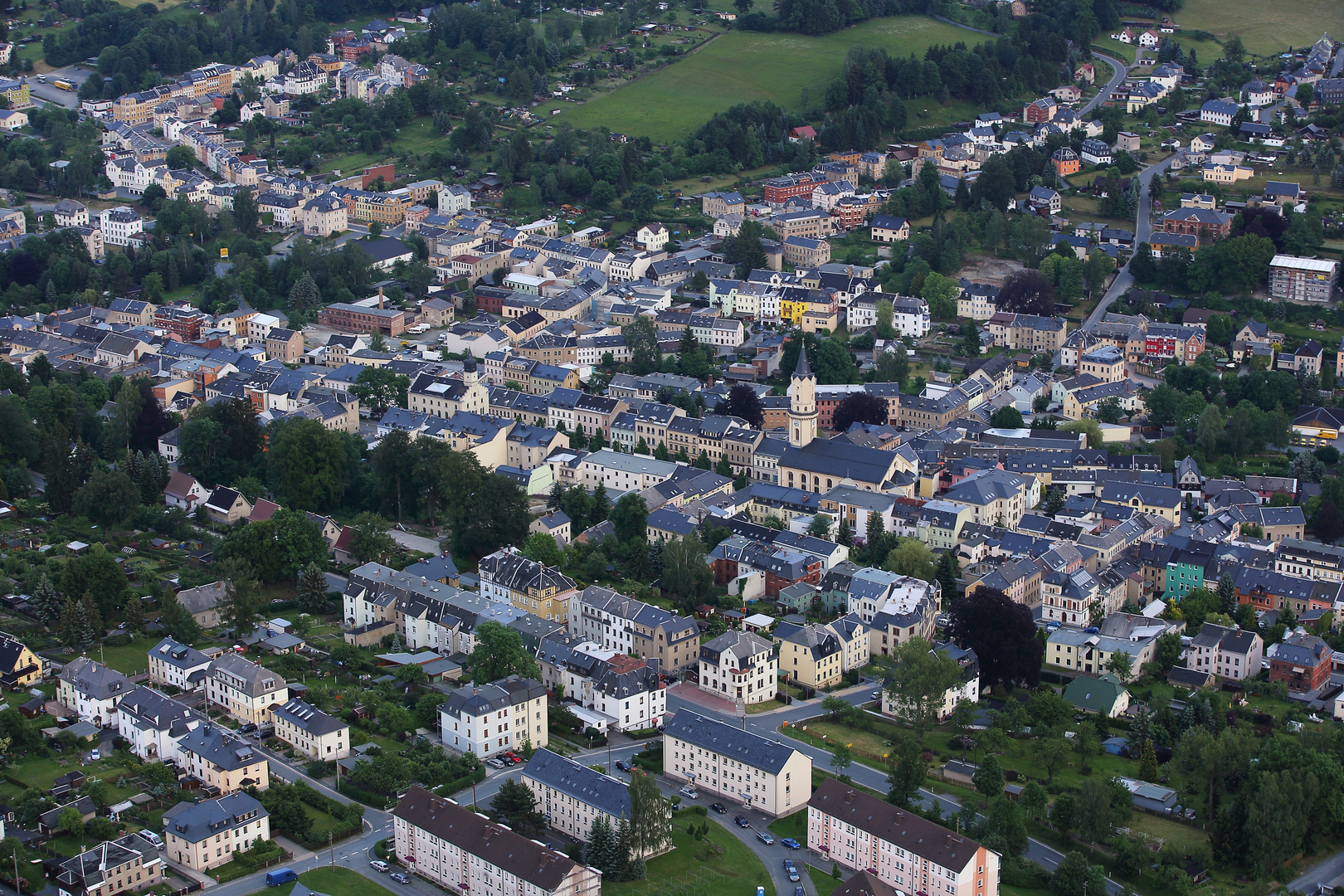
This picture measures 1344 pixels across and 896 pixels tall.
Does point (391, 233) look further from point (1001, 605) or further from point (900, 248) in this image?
point (1001, 605)

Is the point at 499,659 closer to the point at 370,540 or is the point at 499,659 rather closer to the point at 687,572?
the point at 687,572

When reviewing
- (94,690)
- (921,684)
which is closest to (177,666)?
(94,690)

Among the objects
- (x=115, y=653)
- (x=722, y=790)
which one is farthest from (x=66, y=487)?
(x=722, y=790)

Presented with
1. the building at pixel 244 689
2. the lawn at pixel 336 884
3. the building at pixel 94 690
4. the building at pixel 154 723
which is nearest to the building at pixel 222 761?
the building at pixel 154 723

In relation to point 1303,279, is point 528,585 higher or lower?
lower

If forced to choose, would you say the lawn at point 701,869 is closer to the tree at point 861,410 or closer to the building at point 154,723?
the building at point 154,723

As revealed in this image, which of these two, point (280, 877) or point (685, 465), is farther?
point (685, 465)
